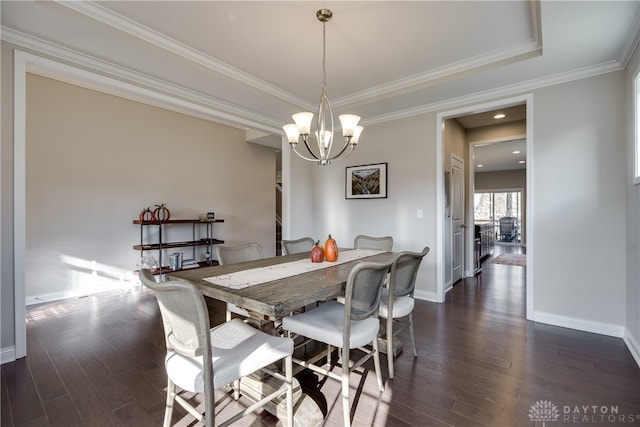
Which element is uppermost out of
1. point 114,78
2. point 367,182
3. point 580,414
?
point 114,78

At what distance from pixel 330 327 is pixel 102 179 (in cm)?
409

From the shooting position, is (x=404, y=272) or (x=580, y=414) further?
(x=404, y=272)

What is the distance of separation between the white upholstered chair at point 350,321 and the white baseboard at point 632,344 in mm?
2037

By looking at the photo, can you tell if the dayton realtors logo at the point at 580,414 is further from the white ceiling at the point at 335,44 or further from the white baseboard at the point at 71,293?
the white baseboard at the point at 71,293

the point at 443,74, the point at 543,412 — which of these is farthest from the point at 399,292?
the point at 443,74

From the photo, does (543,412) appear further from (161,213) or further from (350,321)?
(161,213)

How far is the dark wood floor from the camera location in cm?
169

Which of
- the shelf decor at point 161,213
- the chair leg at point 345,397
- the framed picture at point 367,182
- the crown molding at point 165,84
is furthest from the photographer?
the shelf decor at point 161,213

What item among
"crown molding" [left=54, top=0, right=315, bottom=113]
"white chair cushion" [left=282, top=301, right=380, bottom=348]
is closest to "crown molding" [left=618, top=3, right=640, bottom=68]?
"white chair cushion" [left=282, top=301, right=380, bottom=348]

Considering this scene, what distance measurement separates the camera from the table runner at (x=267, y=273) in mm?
1771

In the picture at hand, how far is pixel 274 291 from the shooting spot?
159 centimetres

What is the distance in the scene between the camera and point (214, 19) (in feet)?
7.58

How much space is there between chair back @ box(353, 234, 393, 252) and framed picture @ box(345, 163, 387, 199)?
3.41 ft

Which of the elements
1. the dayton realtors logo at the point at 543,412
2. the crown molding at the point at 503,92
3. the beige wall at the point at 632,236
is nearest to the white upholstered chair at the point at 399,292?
the dayton realtors logo at the point at 543,412
